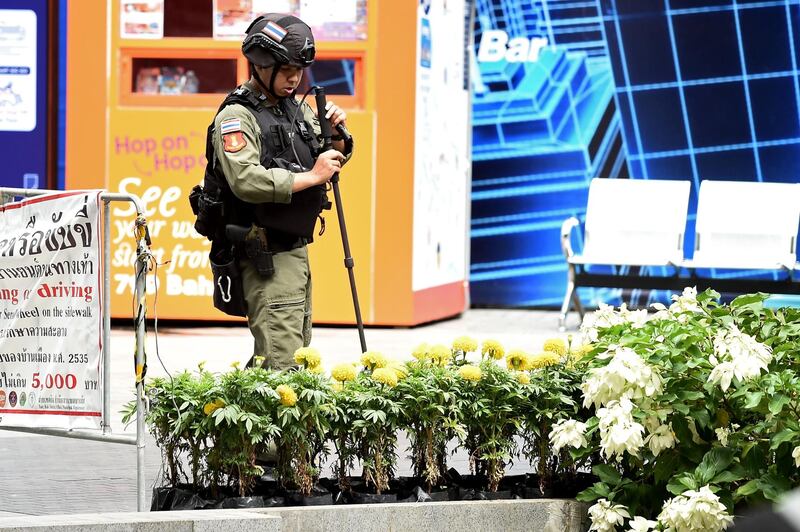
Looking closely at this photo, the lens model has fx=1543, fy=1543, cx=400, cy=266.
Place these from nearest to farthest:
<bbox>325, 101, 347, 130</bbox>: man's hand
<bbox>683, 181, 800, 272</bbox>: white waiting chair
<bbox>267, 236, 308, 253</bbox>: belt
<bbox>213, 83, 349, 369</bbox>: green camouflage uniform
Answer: <bbox>213, 83, 349, 369</bbox>: green camouflage uniform → <bbox>267, 236, 308, 253</bbox>: belt → <bbox>325, 101, 347, 130</bbox>: man's hand → <bbox>683, 181, 800, 272</bbox>: white waiting chair

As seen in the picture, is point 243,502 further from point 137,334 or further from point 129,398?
point 129,398

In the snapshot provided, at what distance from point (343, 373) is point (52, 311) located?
1065 millimetres

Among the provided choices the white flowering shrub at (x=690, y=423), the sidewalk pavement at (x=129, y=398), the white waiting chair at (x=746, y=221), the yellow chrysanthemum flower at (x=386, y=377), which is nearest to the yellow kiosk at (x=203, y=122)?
the sidewalk pavement at (x=129, y=398)

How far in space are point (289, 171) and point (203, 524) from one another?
1.64m

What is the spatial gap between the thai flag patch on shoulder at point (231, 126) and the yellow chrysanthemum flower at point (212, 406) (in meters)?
1.21

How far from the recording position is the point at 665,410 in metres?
4.90

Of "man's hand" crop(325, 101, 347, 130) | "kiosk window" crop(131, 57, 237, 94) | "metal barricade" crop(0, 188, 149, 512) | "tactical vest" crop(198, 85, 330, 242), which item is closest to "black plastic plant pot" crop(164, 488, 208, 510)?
"metal barricade" crop(0, 188, 149, 512)

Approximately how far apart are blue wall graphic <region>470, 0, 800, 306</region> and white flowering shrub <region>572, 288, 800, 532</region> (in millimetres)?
9386

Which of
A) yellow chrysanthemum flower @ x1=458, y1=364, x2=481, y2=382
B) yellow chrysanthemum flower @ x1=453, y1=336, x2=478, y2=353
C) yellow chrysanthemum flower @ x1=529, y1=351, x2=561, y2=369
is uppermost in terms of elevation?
yellow chrysanthemum flower @ x1=453, y1=336, x2=478, y2=353

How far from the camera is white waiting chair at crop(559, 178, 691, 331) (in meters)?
13.3

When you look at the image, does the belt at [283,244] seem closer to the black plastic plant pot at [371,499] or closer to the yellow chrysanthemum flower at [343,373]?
the yellow chrysanthemum flower at [343,373]

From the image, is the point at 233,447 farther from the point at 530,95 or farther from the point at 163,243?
the point at 530,95

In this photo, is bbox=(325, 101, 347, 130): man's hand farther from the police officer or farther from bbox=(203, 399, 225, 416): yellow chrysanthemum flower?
bbox=(203, 399, 225, 416): yellow chrysanthemum flower

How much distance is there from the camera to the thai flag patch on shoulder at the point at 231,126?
18.9 ft
